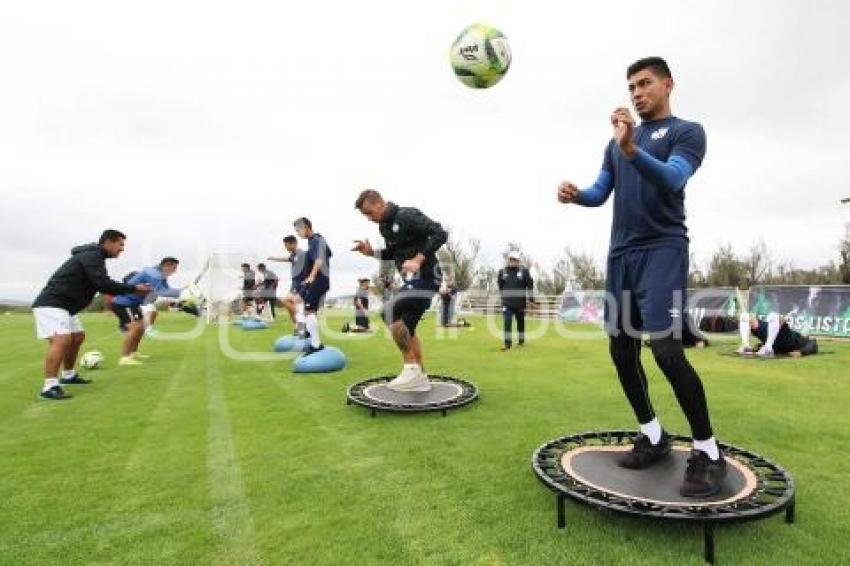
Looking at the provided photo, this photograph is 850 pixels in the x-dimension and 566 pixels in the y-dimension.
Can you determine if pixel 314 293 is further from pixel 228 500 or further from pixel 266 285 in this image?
pixel 266 285

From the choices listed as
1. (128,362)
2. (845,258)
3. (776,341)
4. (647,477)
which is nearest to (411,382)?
(647,477)

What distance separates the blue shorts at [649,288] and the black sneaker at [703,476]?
2.43 ft

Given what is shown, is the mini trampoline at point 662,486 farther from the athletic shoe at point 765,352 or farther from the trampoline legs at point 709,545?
the athletic shoe at point 765,352

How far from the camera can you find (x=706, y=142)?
3.30m

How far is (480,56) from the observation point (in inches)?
240

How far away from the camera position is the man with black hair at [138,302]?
1094 cm

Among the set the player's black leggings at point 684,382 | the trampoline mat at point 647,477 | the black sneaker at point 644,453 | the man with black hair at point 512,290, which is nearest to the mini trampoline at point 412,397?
the trampoline mat at point 647,477

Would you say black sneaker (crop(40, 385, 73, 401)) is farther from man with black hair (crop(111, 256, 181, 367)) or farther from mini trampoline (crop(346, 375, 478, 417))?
mini trampoline (crop(346, 375, 478, 417))

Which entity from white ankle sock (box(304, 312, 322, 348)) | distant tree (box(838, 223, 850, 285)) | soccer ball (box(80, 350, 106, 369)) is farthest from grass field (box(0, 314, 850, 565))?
distant tree (box(838, 223, 850, 285))

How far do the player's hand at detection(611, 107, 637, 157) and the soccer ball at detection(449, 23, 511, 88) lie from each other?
359 cm

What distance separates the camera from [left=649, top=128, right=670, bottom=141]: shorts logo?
342cm

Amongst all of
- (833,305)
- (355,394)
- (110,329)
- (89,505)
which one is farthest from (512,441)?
(110,329)

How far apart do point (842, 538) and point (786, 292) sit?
14614mm

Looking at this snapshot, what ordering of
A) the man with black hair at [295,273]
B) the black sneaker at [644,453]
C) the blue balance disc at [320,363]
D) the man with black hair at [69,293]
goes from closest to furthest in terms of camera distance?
the black sneaker at [644,453] → the man with black hair at [69,293] → the blue balance disc at [320,363] → the man with black hair at [295,273]
